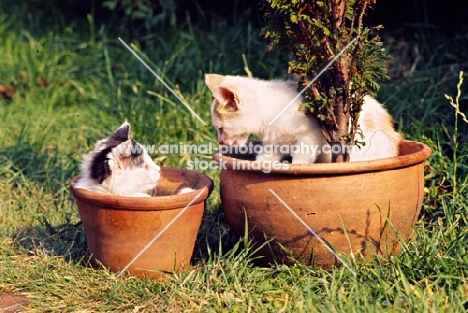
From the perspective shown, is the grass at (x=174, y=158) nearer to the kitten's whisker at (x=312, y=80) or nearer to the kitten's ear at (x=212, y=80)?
the kitten's whisker at (x=312, y=80)

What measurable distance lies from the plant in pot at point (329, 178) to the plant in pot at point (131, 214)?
0.99ft

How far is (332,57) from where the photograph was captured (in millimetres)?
3240

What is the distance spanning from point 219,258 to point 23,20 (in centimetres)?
569

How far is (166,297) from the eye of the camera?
10.2ft

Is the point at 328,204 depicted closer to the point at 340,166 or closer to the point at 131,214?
the point at 340,166

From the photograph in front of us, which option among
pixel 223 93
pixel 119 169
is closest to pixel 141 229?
pixel 119 169

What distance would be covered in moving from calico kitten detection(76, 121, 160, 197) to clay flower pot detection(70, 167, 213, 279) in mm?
140

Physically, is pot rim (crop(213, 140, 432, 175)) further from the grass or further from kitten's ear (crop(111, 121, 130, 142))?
kitten's ear (crop(111, 121, 130, 142))

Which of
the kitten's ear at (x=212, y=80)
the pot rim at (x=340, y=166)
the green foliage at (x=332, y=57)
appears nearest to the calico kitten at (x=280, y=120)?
the kitten's ear at (x=212, y=80)

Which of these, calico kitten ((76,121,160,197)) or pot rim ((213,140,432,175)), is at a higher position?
pot rim ((213,140,432,175))

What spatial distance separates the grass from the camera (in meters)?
3.00

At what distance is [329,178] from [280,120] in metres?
0.49

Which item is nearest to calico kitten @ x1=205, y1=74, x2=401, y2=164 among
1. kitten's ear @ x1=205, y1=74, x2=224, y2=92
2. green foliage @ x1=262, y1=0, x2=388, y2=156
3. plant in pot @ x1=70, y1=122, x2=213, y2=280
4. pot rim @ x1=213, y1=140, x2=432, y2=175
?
kitten's ear @ x1=205, y1=74, x2=224, y2=92

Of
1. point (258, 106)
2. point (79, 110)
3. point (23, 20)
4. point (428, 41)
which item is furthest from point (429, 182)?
point (23, 20)
